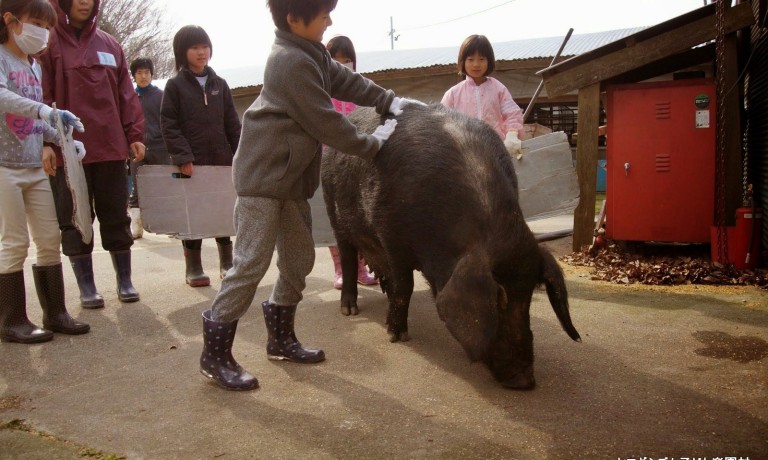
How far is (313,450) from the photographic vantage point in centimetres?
250

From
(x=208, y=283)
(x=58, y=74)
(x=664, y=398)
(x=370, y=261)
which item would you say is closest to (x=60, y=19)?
(x=58, y=74)

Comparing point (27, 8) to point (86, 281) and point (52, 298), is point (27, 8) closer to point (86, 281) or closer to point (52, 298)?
point (52, 298)

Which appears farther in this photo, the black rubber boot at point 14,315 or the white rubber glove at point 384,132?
the black rubber boot at point 14,315

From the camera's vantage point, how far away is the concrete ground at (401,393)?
99.8 inches

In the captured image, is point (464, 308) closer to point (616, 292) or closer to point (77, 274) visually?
point (616, 292)

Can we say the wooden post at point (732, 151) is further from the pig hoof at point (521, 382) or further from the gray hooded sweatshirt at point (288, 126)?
the gray hooded sweatshirt at point (288, 126)

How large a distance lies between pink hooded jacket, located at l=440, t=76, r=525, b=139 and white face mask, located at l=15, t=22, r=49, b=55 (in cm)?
280

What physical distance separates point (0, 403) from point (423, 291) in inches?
120

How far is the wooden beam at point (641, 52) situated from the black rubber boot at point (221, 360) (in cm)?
469

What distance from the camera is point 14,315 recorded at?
401cm

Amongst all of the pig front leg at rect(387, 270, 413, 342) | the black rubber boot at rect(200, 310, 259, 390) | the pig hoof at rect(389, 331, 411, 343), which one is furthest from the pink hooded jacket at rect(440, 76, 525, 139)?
the black rubber boot at rect(200, 310, 259, 390)

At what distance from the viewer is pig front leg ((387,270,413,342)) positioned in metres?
3.79

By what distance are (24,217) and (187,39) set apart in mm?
1983

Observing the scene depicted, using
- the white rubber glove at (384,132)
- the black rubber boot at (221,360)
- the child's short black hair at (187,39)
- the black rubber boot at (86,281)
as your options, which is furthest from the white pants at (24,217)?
the white rubber glove at (384,132)
